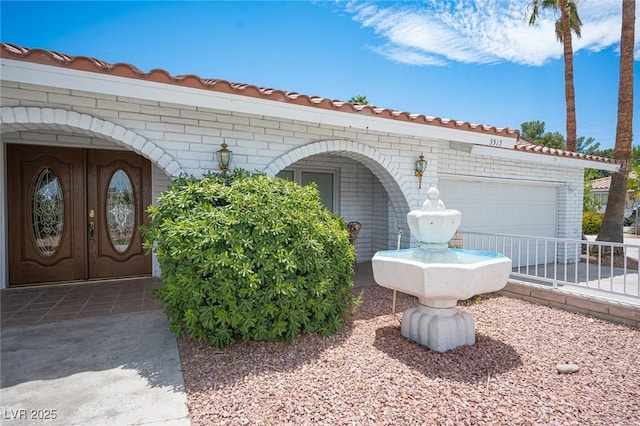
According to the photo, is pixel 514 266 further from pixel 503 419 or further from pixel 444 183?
pixel 503 419

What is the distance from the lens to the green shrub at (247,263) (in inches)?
129

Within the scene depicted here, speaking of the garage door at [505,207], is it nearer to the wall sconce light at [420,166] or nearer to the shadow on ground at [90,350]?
the wall sconce light at [420,166]

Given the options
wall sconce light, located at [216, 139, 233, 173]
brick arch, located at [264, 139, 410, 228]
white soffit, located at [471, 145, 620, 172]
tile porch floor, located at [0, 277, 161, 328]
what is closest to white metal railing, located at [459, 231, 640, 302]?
brick arch, located at [264, 139, 410, 228]

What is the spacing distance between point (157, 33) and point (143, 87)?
4.52 metres

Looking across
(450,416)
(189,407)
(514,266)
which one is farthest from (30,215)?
(514,266)

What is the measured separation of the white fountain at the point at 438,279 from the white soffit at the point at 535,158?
3.50 m

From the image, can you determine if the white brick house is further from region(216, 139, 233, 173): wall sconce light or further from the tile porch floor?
the tile porch floor

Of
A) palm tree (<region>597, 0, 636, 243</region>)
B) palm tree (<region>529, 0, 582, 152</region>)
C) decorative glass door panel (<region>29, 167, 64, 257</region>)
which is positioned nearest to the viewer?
decorative glass door panel (<region>29, 167, 64, 257</region>)

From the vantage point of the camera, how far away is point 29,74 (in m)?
3.43

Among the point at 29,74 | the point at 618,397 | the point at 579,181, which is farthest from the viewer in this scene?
the point at 579,181

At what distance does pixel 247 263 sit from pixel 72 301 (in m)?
3.82

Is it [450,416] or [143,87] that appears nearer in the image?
[450,416]

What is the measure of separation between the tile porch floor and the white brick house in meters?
0.49

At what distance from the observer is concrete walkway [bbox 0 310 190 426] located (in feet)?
8.06
